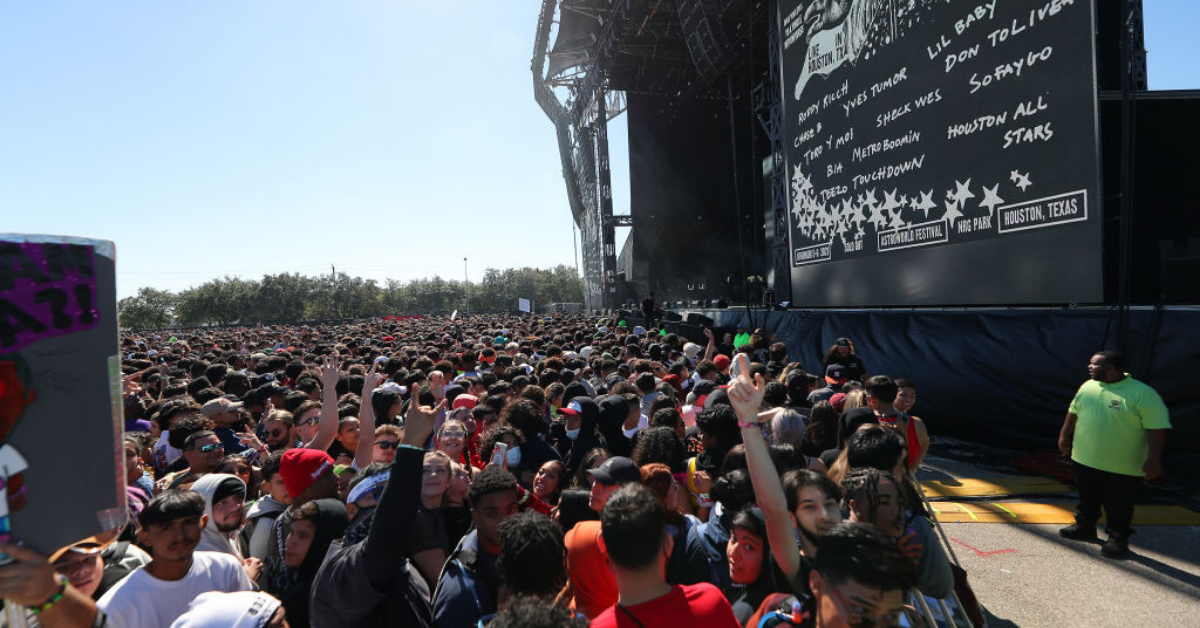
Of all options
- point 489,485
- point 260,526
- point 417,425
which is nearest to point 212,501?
point 260,526

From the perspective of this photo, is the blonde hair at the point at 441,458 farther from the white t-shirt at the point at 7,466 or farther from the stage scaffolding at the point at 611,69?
the stage scaffolding at the point at 611,69

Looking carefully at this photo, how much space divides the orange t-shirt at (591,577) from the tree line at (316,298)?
7649 cm

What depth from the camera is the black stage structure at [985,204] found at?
22.7 ft

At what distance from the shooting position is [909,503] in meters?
2.84

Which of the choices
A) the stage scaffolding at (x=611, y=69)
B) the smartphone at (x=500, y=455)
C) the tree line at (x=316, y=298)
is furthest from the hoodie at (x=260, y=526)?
the tree line at (x=316, y=298)

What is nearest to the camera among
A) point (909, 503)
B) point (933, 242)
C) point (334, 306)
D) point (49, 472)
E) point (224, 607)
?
point (49, 472)

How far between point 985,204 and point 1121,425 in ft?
14.8

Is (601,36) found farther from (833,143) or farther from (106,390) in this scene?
(106,390)

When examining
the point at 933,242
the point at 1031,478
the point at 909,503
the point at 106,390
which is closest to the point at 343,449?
the point at 106,390

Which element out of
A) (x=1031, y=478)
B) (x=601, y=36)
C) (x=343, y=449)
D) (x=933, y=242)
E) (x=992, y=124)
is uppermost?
(x=601, y=36)

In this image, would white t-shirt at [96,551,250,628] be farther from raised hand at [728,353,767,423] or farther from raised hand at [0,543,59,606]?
raised hand at [728,353,767,423]

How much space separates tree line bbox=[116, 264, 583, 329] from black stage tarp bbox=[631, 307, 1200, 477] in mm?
71093

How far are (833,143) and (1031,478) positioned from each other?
760 cm

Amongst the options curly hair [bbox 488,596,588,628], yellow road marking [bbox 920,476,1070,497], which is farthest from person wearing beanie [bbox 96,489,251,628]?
yellow road marking [bbox 920,476,1070,497]
